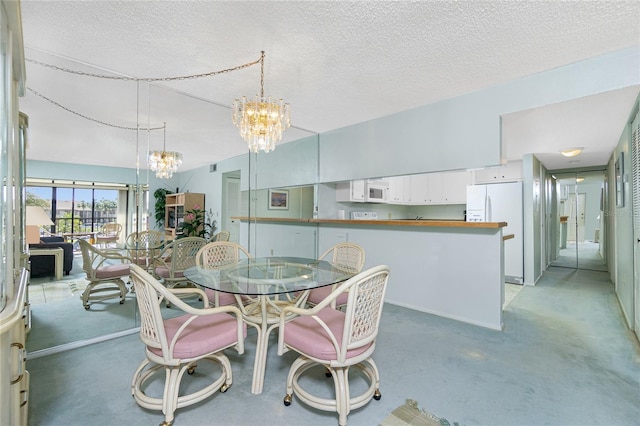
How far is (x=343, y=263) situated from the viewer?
110 inches

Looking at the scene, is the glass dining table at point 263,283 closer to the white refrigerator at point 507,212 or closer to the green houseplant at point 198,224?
the green houseplant at point 198,224

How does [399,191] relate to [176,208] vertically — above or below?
above

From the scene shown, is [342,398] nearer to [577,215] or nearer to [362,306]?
[362,306]

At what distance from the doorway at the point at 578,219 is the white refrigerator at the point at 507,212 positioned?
249 cm

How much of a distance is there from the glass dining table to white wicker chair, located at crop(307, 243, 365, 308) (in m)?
0.15

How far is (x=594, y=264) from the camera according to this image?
6.08 m

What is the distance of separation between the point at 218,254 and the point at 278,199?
5.30 feet

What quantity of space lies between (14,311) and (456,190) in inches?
219

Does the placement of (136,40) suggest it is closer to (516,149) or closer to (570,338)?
(570,338)

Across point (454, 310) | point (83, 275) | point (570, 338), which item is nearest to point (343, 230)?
point (454, 310)

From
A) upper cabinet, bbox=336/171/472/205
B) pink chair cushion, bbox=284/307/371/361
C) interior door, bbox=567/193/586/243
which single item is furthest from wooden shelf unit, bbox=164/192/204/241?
interior door, bbox=567/193/586/243

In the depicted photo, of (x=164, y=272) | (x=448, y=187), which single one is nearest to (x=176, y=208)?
(x=164, y=272)

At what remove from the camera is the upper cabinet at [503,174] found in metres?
4.93

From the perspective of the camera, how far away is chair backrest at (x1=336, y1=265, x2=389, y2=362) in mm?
1419
